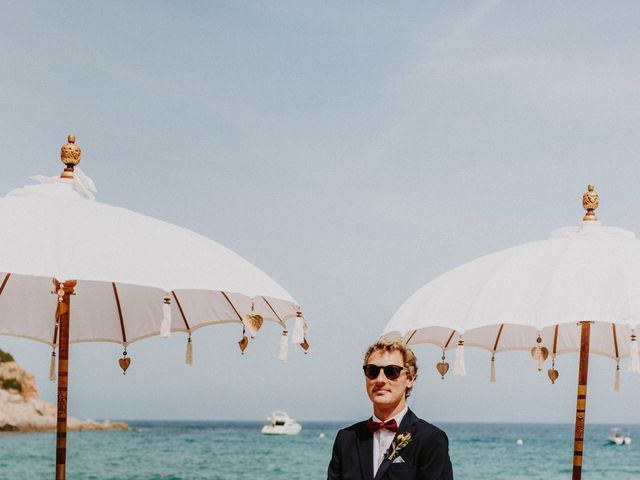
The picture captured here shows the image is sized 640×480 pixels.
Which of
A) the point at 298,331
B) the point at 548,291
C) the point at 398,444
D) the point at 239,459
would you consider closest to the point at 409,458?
the point at 398,444

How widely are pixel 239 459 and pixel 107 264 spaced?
46277 mm

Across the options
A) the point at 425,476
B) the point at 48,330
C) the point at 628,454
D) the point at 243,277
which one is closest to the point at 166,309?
the point at 243,277

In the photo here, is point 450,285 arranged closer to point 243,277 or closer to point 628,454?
point 243,277

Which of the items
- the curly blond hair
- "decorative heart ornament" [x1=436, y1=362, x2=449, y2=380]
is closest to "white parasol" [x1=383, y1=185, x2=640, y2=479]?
"decorative heart ornament" [x1=436, y1=362, x2=449, y2=380]

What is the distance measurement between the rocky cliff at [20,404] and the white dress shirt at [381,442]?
200 feet

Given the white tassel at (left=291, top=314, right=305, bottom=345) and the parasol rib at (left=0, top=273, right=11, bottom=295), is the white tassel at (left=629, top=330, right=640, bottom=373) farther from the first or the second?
the parasol rib at (left=0, top=273, right=11, bottom=295)

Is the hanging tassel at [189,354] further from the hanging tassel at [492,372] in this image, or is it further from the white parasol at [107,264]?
the hanging tassel at [492,372]

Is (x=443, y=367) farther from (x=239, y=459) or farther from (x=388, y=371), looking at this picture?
(x=239, y=459)

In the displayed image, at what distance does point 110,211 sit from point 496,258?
9.13ft

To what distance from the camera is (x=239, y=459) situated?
49.0m

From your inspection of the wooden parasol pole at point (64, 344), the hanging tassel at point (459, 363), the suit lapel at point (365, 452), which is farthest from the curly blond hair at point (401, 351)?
the wooden parasol pole at point (64, 344)

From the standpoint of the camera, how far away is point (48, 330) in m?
7.05

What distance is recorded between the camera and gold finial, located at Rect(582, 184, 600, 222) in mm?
6413

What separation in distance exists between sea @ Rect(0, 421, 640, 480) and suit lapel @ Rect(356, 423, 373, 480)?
121ft
